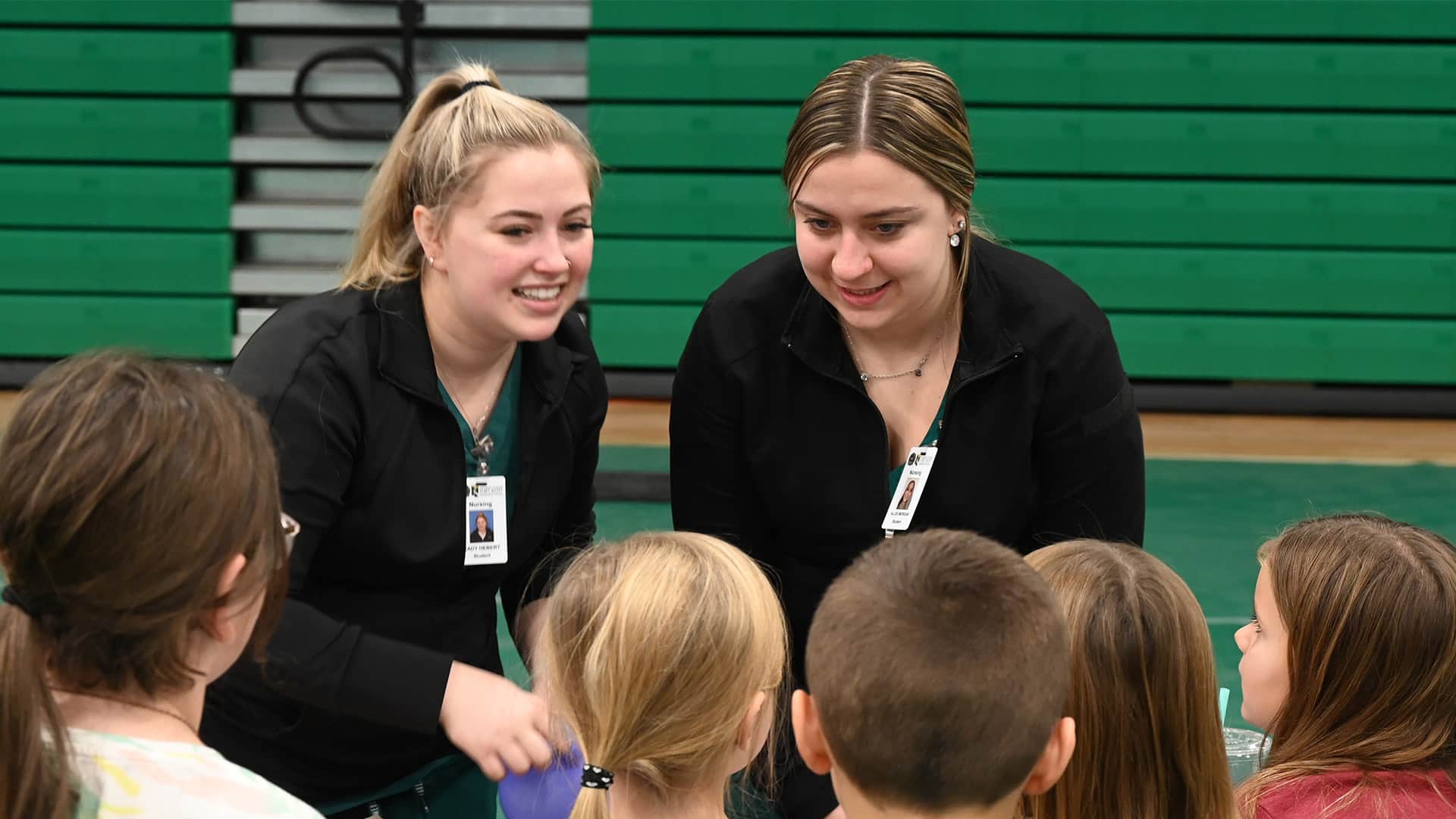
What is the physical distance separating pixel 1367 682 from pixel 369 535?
1.11 meters

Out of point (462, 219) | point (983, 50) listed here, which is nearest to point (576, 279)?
point (462, 219)

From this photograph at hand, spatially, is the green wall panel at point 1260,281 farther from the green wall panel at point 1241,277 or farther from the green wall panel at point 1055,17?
the green wall panel at point 1055,17

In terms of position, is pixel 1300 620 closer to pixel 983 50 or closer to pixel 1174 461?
pixel 1174 461

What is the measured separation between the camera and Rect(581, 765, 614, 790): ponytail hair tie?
138 centimetres

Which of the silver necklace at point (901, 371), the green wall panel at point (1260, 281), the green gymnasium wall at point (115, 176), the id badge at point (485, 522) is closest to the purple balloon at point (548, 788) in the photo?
the id badge at point (485, 522)

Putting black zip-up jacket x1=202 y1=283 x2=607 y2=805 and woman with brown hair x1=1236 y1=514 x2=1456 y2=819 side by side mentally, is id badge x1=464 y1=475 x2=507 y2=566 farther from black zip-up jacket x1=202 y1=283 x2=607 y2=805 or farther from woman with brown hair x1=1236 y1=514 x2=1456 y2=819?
woman with brown hair x1=1236 y1=514 x2=1456 y2=819

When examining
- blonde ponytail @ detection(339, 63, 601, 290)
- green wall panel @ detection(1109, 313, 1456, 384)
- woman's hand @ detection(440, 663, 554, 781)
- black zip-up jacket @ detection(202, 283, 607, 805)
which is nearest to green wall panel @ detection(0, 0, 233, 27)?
green wall panel @ detection(1109, 313, 1456, 384)

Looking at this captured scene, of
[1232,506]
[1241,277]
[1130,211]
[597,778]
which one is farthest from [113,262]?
[597,778]

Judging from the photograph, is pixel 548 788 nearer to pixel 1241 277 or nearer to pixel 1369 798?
pixel 1369 798

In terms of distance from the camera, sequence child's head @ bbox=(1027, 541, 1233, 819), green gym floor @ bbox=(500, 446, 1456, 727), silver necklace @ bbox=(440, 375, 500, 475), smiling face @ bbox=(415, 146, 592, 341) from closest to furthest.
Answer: child's head @ bbox=(1027, 541, 1233, 819)
smiling face @ bbox=(415, 146, 592, 341)
silver necklace @ bbox=(440, 375, 500, 475)
green gym floor @ bbox=(500, 446, 1456, 727)

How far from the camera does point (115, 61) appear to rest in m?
5.68

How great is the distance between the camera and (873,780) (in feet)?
3.58

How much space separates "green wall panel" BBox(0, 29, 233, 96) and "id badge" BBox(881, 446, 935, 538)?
14.9ft

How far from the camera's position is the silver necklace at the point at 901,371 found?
1980 mm
